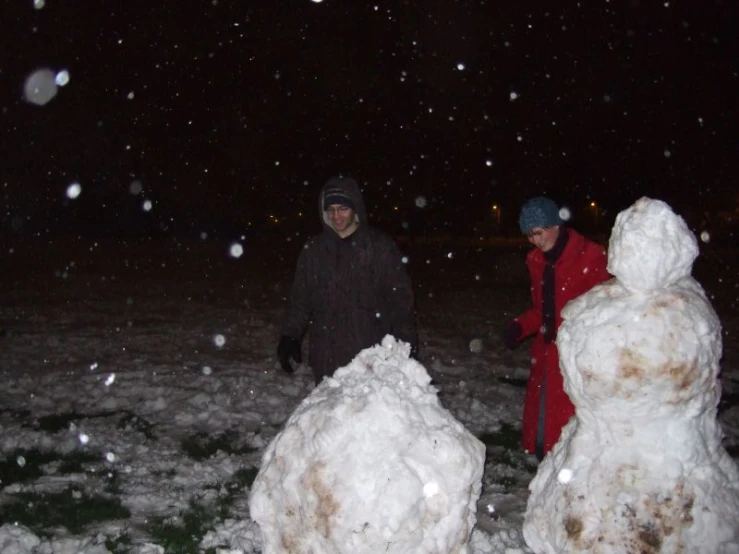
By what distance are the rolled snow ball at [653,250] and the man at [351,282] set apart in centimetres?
210

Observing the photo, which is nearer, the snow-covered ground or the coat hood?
the snow-covered ground

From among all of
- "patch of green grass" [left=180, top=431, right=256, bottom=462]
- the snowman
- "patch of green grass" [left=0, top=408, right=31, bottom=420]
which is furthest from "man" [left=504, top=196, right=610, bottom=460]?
"patch of green grass" [left=0, top=408, right=31, bottom=420]

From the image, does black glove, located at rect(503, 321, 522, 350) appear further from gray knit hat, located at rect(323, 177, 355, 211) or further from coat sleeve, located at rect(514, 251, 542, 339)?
gray knit hat, located at rect(323, 177, 355, 211)

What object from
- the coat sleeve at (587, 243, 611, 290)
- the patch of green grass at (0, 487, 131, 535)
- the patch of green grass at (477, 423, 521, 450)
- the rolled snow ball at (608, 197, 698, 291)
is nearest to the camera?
the rolled snow ball at (608, 197, 698, 291)

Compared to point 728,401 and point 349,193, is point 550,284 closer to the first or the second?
point 349,193

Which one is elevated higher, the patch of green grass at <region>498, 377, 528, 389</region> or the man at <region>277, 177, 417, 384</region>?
the man at <region>277, 177, 417, 384</region>

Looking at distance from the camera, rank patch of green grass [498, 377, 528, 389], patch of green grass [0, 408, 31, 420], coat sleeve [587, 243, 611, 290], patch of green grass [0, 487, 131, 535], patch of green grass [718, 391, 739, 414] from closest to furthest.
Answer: coat sleeve [587, 243, 611, 290], patch of green grass [0, 487, 131, 535], patch of green grass [0, 408, 31, 420], patch of green grass [718, 391, 739, 414], patch of green grass [498, 377, 528, 389]

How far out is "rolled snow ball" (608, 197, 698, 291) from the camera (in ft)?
7.44

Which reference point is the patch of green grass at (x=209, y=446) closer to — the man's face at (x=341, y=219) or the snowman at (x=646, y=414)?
the man's face at (x=341, y=219)

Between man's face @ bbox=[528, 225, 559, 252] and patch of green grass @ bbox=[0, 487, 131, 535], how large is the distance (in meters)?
3.04

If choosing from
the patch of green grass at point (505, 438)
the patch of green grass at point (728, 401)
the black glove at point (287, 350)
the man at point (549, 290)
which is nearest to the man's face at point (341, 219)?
the black glove at point (287, 350)

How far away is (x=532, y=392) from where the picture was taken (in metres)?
4.15

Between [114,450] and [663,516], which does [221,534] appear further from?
[663,516]

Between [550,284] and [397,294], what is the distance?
3.21 ft
